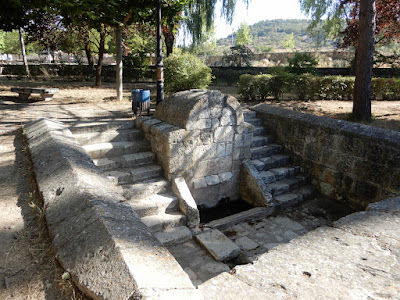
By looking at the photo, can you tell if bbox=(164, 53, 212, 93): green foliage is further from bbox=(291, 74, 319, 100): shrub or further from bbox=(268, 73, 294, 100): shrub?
bbox=(291, 74, 319, 100): shrub

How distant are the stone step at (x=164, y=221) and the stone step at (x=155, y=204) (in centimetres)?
7

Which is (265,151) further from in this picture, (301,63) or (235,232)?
(301,63)

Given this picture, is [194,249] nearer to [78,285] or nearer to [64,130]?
[78,285]

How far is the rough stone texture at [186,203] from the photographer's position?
4.14 m

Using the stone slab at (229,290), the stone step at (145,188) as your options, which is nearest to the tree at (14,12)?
the stone step at (145,188)

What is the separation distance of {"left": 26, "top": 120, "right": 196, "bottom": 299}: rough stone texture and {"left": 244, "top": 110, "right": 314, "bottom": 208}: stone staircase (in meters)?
3.38

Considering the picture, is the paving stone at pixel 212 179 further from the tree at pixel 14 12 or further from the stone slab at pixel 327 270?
the tree at pixel 14 12

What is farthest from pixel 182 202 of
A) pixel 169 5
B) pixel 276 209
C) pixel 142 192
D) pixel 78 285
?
pixel 169 5

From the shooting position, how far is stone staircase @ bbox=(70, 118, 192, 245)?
3.94m

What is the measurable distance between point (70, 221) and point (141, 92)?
15.5 ft

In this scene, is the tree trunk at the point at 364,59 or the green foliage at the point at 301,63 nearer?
the tree trunk at the point at 364,59

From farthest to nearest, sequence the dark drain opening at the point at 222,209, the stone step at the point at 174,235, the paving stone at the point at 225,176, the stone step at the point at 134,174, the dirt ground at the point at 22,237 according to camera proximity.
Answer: the paving stone at the point at 225,176 < the dark drain opening at the point at 222,209 < the stone step at the point at 134,174 < the stone step at the point at 174,235 < the dirt ground at the point at 22,237

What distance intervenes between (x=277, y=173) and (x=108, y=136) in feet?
11.0

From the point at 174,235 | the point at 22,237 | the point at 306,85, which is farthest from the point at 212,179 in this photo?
the point at 306,85
